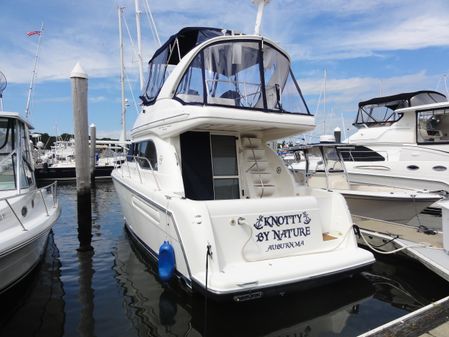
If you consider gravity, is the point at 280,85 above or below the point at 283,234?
above

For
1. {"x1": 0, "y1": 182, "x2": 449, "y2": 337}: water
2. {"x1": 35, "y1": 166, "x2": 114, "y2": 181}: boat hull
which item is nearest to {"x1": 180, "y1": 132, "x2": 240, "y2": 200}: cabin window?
{"x1": 0, "y1": 182, "x2": 449, "y2": 337}: water

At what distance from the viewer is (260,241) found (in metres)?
4.98

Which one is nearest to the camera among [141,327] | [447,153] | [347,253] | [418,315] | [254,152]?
[418,315]

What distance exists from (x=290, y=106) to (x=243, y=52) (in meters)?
1.25

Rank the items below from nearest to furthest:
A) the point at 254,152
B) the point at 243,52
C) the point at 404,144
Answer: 1. the point at 243,52
2. the point at 254,152
3. the point at 404,144

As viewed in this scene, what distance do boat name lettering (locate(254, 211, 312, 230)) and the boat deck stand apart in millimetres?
1998

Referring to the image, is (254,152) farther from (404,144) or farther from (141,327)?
(404,144)

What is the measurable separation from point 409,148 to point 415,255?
21.6 feet

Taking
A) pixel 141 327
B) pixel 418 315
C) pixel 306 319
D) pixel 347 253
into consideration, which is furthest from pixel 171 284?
pixel 418 315

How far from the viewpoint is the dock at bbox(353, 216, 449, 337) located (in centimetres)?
362

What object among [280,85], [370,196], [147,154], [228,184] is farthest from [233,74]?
[370,196]

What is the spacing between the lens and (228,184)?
22.4 feet

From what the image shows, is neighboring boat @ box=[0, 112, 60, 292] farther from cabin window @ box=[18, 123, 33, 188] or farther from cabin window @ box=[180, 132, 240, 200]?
cabin window @ box=[180, 132, 240, 200]

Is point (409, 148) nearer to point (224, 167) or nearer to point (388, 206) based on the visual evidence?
point (388, 206)
